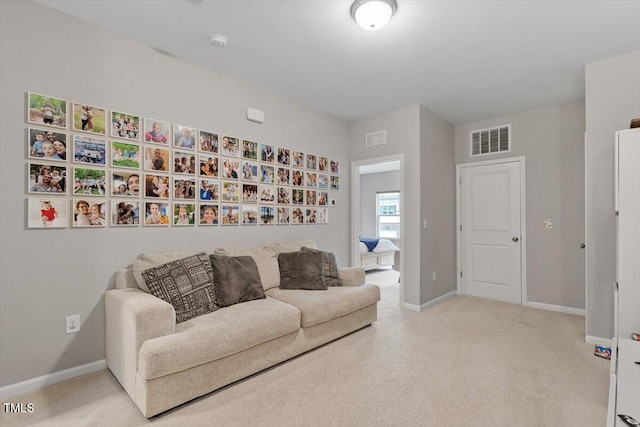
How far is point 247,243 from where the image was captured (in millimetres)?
3477

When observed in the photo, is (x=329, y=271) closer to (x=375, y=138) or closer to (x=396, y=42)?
(x=375, y=138)

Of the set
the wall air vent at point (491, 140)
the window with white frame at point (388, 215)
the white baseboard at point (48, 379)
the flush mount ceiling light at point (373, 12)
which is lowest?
the white baseboard at point (48, 379)

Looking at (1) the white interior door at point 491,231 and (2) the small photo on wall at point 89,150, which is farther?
(1) the white interior door at point 491,231

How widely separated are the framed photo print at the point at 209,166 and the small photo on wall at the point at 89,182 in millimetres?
804

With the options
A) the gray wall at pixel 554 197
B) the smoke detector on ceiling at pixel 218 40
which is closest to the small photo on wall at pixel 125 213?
the smoke detector on ceiling at pixel 218 40

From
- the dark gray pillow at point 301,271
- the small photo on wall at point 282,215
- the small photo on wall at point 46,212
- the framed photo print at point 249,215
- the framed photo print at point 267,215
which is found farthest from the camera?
the small photo on wall at point 282,215

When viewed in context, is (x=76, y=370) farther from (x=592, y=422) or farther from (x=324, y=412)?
(x=592, y=422)

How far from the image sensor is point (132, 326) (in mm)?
1936

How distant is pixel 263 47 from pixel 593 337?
397cm

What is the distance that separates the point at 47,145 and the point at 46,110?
0.25 meters

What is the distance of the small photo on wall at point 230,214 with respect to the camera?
327 centimetres

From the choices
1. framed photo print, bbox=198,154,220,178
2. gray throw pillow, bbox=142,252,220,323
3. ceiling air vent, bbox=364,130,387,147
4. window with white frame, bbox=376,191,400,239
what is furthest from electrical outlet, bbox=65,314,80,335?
window with white frame, bbox=376,191,400,239

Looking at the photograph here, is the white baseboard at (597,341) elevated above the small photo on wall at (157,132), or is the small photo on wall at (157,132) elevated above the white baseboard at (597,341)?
the small photo on wall at (157,132)

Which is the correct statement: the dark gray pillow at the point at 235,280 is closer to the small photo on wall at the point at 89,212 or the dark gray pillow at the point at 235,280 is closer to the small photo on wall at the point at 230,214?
the small photo on wall at the point at 230,214
